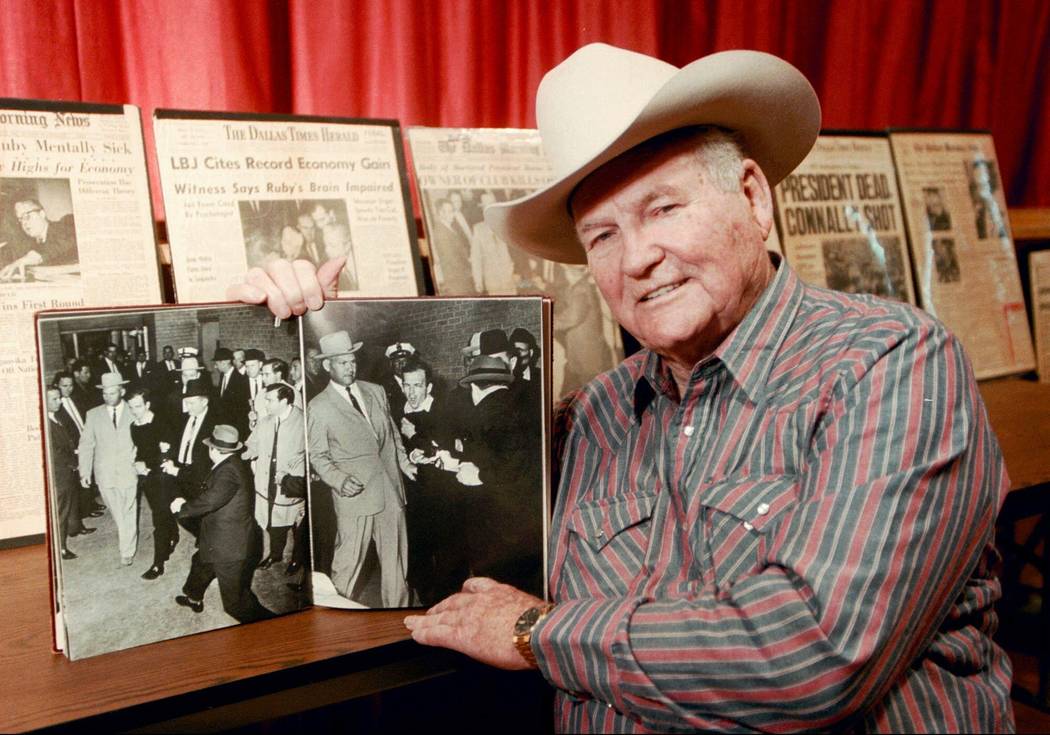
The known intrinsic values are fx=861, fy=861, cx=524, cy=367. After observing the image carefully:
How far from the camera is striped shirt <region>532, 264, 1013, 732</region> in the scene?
0.85 meters

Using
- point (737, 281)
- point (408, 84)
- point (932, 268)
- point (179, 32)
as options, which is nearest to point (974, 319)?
point (932, 268)

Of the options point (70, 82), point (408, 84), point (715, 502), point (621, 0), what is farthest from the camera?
point (621, 0)

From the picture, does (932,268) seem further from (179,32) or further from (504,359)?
(179,32)

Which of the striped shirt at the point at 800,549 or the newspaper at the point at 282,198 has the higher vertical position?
the newspaper at the point at 282,198

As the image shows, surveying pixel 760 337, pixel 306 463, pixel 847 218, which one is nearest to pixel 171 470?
pixel 306 463

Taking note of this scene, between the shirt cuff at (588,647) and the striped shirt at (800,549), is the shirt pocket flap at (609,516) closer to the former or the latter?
the striped shirt at (800,549)

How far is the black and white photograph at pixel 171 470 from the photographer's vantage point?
36.9 inches

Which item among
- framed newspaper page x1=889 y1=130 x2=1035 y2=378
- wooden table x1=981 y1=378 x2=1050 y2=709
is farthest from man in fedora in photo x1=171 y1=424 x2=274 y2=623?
framed newspaper page x1=889 y1=130 x2=1035 y2=378

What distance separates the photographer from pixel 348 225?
4.88ft

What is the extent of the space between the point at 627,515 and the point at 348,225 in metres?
0.71

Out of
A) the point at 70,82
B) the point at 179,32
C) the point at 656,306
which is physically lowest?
the point at 656,306

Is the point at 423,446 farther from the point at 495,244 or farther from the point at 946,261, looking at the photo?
the point at 946,261

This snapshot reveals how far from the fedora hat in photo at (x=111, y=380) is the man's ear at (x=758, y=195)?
0.79 m

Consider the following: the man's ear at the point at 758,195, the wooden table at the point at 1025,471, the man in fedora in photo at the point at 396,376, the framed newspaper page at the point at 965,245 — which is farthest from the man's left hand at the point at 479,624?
the framed newspaper page at the point at 965,245
